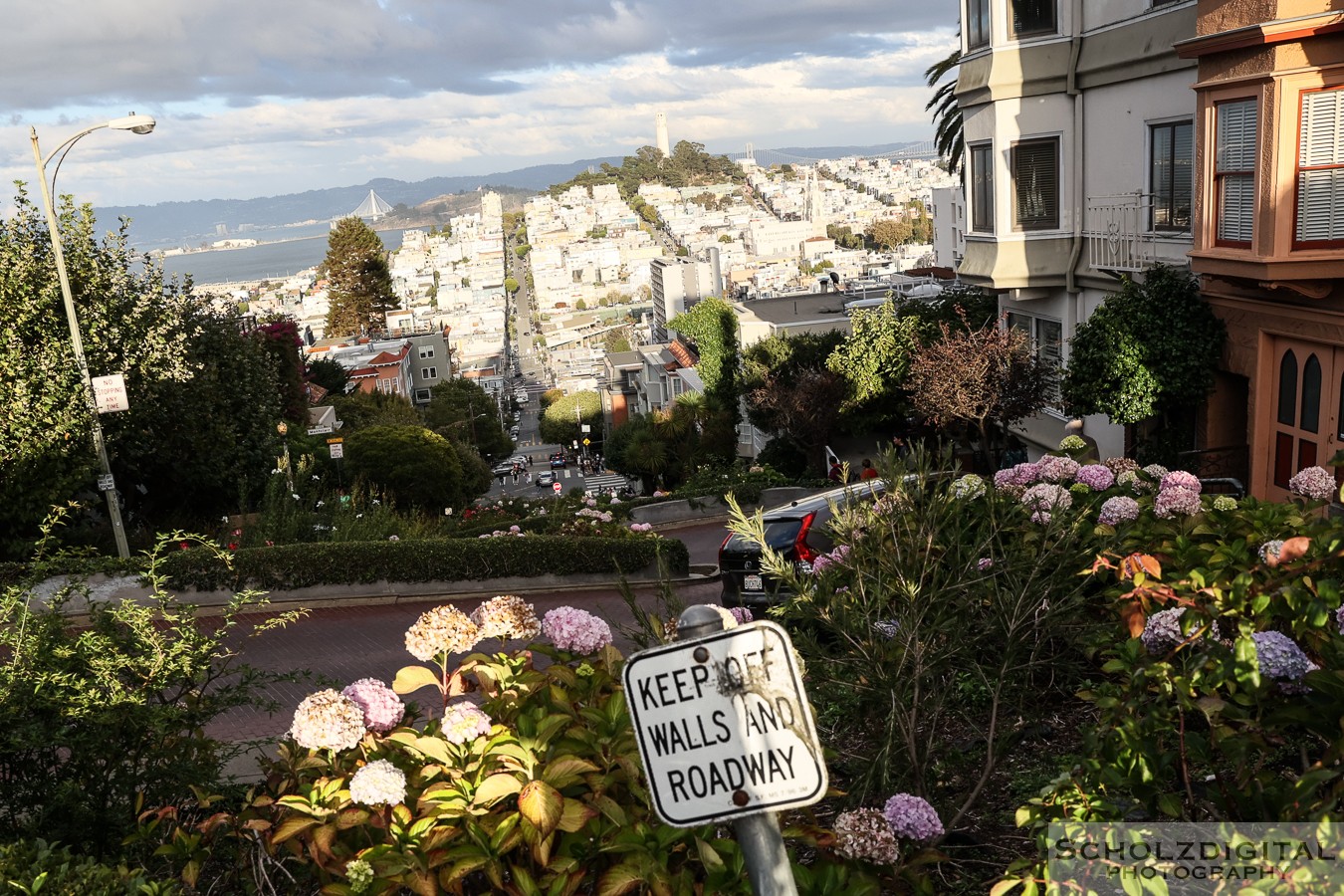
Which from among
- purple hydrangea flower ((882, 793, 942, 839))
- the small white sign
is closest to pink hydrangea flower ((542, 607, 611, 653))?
purple hydrangea flower ((882, 793, 942, 839))

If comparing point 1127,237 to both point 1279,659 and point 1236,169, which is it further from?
point 1279,659

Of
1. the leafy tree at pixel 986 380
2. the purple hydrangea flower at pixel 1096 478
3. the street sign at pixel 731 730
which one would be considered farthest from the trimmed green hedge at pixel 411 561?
the street sign at pixel 731 730

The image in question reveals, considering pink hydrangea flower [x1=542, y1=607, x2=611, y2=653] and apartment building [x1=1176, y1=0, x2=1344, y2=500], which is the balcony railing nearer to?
apartment building [x1=1176, y1=0, x2=1344, y2=500]

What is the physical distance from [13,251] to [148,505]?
20.1 ft

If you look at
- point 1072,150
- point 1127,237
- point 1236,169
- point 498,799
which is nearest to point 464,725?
point 498,799

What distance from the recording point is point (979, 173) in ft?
56.7

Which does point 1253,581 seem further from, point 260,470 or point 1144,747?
point 260,470

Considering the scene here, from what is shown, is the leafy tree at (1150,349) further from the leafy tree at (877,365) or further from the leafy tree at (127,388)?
the leafy tree at (127,388)

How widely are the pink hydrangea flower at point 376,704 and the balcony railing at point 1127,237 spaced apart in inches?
498

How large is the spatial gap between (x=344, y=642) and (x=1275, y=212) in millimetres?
10388

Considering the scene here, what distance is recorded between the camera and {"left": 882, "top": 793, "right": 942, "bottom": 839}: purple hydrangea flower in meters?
3.06

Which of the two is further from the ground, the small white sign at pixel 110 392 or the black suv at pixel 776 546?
the small white sign at pixel 110 392

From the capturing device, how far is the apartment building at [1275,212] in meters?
10.1

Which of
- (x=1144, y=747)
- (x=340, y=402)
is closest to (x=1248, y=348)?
(x=1144, y=747)
